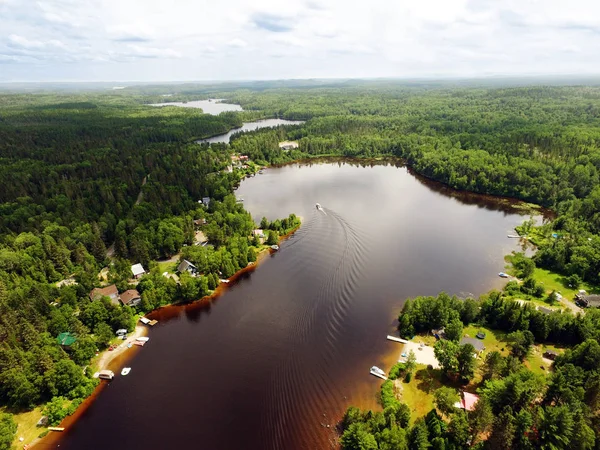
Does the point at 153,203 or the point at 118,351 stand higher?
the point at 153,203

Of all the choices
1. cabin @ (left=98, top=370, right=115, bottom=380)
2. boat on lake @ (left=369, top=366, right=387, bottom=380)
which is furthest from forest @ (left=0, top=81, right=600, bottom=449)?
boat on lake @ (left=369, top=366, right=387, bottom=380)

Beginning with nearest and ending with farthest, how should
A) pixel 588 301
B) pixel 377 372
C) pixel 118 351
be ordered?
pixel 377 372
pixel 118 351
pixel 588 301

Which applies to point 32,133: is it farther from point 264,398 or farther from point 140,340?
point 264,398

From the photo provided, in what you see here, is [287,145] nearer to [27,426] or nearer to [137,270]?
[137,270]

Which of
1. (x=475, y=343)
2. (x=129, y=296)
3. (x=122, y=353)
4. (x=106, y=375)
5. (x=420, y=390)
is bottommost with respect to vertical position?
(x=122, y=353)

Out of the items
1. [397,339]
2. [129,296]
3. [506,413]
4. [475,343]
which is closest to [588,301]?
[475,343]

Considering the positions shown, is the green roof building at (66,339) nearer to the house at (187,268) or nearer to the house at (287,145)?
the house at (187,268)

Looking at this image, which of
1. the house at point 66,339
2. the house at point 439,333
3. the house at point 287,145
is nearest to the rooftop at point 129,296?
the house at point 66,339
